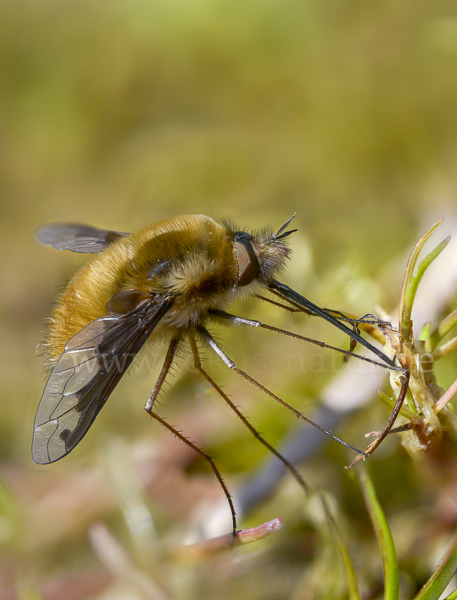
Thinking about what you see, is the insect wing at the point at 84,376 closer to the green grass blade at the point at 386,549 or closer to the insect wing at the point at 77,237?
the insect wing at the point at 77,237

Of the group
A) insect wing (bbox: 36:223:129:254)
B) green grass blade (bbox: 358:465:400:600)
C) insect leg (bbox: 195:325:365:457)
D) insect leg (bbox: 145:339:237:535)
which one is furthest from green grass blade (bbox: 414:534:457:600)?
insect wing (bbox: 36:223:129:254)

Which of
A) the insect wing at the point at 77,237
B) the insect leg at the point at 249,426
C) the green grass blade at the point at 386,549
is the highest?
the insect wing at the point at 77,237

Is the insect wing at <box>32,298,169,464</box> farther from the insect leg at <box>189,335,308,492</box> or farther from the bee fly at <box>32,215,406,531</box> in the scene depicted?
the insect leg at <box>189,335,308,492</box>

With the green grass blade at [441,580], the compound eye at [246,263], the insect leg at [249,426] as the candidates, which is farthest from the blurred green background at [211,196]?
the compound eye at [246,263]

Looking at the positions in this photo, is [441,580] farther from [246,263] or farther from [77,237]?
[77,237]

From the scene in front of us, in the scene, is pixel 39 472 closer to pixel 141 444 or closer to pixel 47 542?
pixel 47 542

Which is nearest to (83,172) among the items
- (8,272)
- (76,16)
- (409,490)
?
(8,272)
